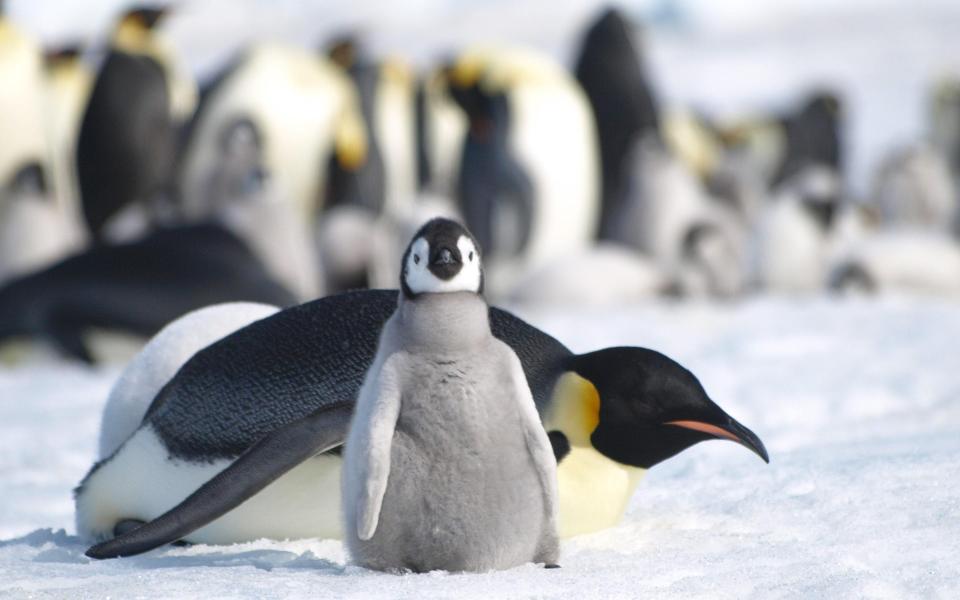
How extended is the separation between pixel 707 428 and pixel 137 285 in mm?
4054

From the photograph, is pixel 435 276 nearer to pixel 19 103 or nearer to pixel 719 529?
pixel 719 529

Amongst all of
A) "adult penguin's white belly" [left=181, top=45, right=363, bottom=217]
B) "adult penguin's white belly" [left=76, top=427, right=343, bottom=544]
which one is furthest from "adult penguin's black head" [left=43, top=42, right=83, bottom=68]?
"adult penguin's white belly" [left=76, top=427, right=343, bottom=544]

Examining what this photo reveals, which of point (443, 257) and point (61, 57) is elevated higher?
point (61, 57)

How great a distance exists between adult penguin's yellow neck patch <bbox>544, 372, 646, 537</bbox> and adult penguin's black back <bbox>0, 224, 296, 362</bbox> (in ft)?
10.9

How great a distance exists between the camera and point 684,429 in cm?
250

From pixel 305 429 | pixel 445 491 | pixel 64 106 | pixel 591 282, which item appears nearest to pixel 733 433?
pixel 445 491

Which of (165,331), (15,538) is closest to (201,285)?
(165,331)

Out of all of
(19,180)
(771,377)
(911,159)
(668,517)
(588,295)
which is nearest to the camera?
(668,517)

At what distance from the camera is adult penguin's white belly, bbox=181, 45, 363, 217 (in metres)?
11.0

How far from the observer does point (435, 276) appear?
2150 millimetres

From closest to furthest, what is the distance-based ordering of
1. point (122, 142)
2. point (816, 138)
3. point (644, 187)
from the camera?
point (122, 142) < point (644, 187) < point (816, 138)

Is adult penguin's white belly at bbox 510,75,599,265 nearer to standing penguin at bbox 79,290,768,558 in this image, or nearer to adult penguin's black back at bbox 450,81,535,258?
adult penguin's black back at bbox 450,81,535,258

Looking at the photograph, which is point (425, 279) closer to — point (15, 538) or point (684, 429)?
point (684, 429)

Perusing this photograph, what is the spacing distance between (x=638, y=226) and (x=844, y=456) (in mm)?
8132
